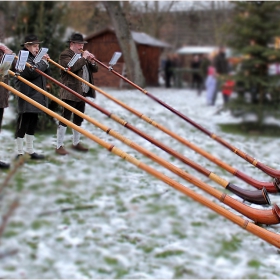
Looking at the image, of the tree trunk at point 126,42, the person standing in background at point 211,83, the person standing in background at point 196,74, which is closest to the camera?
the tree trunk at point 126,42

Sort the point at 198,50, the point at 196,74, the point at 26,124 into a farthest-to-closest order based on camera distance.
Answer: the point at 196,74
the point at 198,50
the point at 26,124

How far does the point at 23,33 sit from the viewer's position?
333 cm

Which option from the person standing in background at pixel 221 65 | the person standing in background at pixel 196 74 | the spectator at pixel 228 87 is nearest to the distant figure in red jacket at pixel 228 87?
the spectator at pixel 228 87

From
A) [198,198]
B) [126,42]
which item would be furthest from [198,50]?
[198,198]

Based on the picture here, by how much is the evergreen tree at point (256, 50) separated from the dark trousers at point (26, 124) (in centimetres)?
608

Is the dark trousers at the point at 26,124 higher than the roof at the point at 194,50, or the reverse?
the roof at the point at 194,50

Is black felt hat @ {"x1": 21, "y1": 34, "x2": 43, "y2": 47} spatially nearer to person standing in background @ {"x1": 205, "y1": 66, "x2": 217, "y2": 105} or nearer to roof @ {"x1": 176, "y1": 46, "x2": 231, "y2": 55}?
roof @ {"x1": 176, "y1": 46, "x2": 231, "y2": 55}

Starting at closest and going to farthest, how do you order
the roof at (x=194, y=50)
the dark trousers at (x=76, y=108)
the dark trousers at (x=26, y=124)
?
the dark trousers at (x=26, y=124) < the dark trousers at (x=76, y=108) < the roof at (x=194, y=50)

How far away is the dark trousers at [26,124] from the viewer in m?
3.15

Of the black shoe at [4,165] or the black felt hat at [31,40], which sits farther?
A: the black shoe at [4,165]

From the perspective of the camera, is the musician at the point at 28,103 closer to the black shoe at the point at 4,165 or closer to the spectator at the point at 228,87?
the black shoe at the point at 4,165

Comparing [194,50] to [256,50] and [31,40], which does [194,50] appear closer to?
[256,50]

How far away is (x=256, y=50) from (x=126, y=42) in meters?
5.06

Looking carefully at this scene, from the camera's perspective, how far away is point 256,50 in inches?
328
